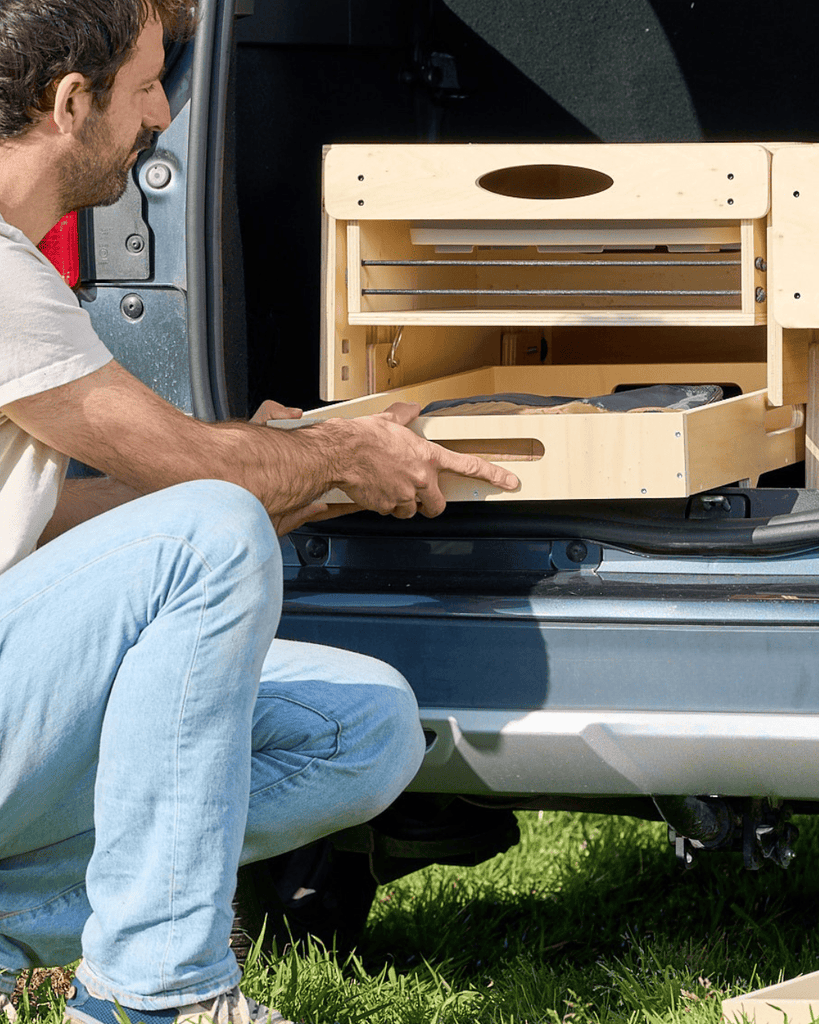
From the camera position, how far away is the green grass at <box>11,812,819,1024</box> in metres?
1.83

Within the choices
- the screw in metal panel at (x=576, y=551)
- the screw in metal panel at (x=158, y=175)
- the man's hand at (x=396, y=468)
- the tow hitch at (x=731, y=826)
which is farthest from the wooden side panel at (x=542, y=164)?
the tow hitch at (x=731, y=826)

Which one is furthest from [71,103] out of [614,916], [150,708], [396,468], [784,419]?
[614,916]

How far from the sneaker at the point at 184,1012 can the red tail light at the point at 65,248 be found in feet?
2.96

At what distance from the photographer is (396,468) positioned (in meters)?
1.75

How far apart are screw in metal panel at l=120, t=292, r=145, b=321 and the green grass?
0.86 metres

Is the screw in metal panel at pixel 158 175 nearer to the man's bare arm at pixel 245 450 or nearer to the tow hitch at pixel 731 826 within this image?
the man's bare arm at pixel 245 450

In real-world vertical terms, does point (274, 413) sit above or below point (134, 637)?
above

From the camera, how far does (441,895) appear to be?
2539 mm

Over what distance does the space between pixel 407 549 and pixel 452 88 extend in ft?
4.50

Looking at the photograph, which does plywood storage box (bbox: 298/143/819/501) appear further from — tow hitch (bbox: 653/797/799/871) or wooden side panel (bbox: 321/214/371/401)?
tow hitch (bbox: 653/797/799/871)

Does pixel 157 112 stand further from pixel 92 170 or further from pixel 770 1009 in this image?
pixel 770 1009

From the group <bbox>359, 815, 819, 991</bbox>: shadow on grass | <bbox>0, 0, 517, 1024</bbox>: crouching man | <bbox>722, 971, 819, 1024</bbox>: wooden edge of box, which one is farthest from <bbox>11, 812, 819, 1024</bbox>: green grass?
<bbox>0, 0, 517, 1024</bbox>: crouching man

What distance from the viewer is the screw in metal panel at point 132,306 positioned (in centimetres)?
188

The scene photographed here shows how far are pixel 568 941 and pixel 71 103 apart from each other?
59.0 inches
